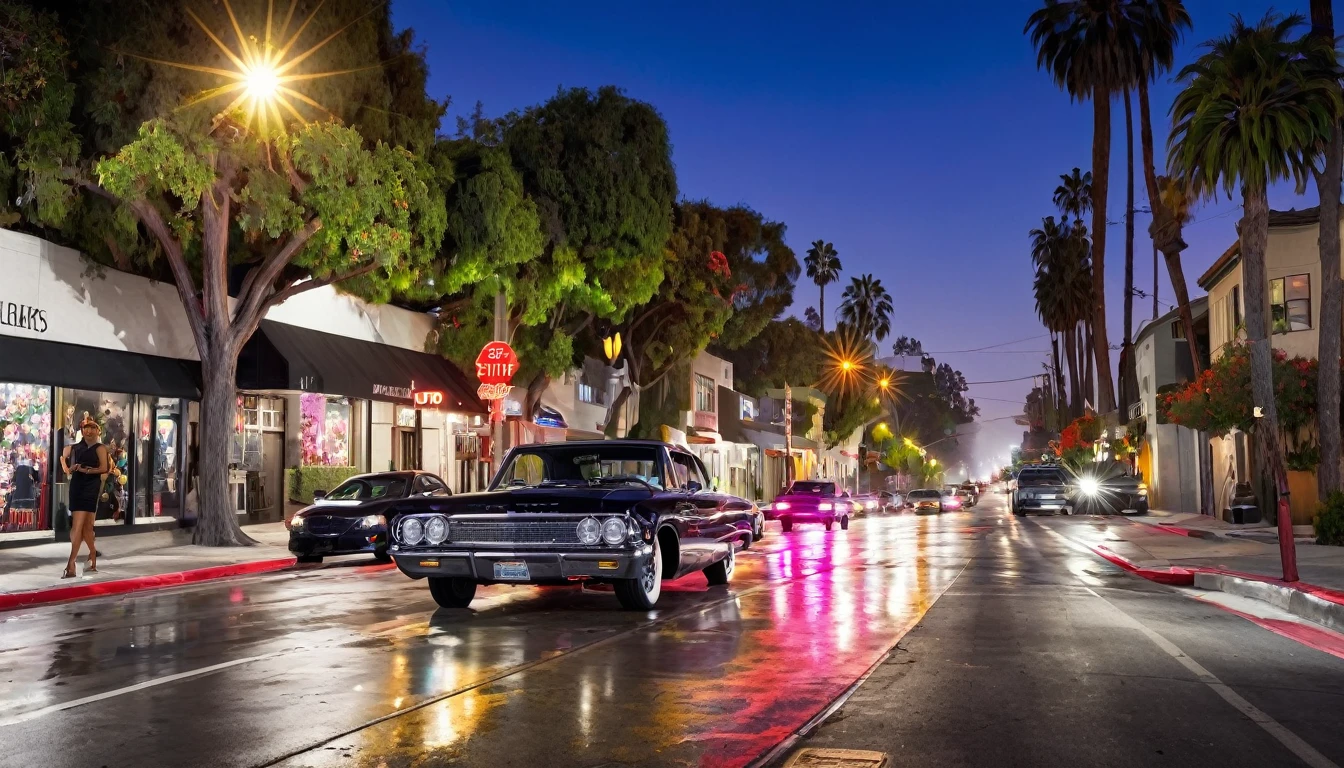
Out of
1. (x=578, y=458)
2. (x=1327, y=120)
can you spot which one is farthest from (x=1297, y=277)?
(x=578, y=458)

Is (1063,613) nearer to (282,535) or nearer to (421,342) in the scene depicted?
(282,535)

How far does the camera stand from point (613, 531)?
10.7m

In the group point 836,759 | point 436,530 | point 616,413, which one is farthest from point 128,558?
point 616,413

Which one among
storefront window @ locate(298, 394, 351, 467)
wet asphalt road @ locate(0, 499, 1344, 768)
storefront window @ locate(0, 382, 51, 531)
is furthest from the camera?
storefront window @ locate(298, 394, 351, 467)

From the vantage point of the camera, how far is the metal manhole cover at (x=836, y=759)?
5.51 m

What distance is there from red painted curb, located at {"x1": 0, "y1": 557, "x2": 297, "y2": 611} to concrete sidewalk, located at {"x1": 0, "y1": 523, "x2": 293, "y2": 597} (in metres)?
0.08

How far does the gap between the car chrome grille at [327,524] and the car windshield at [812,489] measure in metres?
17.6

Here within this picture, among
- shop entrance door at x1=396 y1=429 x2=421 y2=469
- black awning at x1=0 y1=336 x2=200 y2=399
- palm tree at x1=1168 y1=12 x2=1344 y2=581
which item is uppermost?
palm tree at x1=1168 y1=12 x2=1344 y2=581

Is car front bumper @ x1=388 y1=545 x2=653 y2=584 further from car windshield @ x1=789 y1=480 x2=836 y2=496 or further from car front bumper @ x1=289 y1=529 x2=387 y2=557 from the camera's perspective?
car windshield @ x1=789 y1=480 x2=836 y2=496

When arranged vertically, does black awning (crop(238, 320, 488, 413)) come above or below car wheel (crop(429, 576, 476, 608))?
above

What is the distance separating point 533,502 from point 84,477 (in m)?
7.99

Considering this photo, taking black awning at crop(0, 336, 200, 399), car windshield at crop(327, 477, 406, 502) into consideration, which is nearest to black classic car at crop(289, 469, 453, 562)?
car windshield at crop(327, 477, 406, 502)

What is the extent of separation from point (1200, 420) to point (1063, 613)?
22110 millimetres

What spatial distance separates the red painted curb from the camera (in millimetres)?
14125
